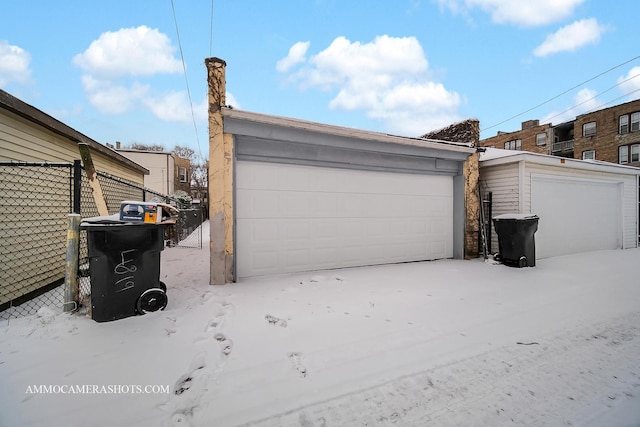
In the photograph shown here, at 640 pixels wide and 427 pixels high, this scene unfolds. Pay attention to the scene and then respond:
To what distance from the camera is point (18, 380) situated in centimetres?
198

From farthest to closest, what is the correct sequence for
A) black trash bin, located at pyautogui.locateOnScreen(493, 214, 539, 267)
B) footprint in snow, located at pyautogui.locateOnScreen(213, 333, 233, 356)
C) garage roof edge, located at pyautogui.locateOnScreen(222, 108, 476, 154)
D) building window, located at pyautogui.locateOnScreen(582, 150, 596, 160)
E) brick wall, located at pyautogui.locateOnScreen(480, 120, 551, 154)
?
brick wall, located at pyautogui.locateOnScreen(480, 120, 551, 154) → building window, located at pyautogui.locateOnScreen(582, 150, 596, 160) → black trash bin, located at pyautogui.locateOnScreen(493, 214, 539, 267) → garage roof edge, located at pyautogui.locateOnScreen(222, 108, 476, 154) → footprint in snow, located at pyautogui.locateOnScreen(213, 333, 233, 356)

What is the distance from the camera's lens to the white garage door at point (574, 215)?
24.2 feet

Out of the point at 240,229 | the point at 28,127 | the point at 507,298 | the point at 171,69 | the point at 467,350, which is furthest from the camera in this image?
the point at 171,69

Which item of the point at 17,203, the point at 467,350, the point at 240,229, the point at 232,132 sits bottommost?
the point at 467,350

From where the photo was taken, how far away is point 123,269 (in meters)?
2.92

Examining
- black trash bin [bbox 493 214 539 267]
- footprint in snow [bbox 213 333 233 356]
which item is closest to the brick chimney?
footprint in snow [bbox 213 333 233 356]

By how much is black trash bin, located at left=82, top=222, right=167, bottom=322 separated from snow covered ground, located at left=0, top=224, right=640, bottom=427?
175 mm

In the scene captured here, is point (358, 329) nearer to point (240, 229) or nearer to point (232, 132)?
point (240, 229)

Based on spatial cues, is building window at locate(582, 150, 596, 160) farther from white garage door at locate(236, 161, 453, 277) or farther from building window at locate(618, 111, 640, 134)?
white garage door at locate(236, 161, 453, 277)

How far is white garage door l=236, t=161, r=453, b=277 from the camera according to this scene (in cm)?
499

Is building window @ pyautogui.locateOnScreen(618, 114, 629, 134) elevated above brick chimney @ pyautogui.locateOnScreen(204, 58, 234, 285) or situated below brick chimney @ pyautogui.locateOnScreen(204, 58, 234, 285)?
above

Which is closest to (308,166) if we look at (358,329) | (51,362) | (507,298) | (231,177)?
(231,177)

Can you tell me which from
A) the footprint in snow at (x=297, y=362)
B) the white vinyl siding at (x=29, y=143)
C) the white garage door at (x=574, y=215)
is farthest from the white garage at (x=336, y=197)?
the white vinyl siding at (x=29, y=143)

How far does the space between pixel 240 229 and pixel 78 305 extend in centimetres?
234
